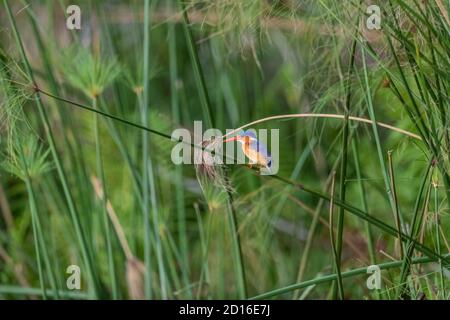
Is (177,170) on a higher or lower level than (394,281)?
higher

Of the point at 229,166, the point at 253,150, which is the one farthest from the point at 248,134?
the point at 229,166

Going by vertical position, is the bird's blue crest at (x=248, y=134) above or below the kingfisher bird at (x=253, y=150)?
above

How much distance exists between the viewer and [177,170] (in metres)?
1.79

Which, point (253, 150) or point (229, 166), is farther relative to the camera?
point (229, 166)

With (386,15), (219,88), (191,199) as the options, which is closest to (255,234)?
(219,88)

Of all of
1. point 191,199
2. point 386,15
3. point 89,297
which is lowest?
point 89,297

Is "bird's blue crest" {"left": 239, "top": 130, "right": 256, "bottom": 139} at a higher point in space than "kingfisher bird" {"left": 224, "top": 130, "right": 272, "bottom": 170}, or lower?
higher

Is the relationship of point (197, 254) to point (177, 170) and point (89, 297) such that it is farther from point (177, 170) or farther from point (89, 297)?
point (89, 297)

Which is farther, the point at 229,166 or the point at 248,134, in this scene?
the point at 229,166

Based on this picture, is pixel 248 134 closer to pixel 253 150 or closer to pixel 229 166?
pixel 253 150

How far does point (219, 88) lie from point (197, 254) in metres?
0.50
